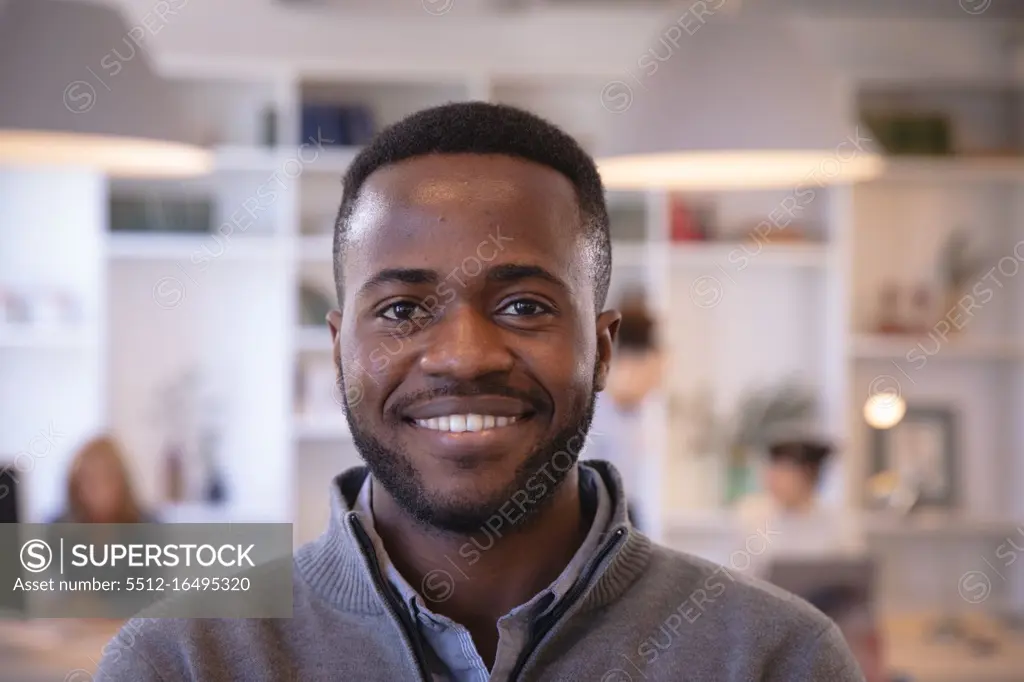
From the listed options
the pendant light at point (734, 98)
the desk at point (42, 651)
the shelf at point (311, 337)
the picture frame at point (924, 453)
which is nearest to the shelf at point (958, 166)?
the picture frame at point (924, 453)

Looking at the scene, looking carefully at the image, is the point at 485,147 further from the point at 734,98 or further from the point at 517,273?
the point at 734,98

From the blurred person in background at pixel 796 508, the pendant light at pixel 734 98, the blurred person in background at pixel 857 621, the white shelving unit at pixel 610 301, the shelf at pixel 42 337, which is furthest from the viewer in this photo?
the white shelving unit at pixel 610 301

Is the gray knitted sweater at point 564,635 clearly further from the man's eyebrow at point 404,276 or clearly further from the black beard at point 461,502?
the man's eyebrow at point 404,276

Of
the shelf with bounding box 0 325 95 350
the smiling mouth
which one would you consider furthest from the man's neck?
the shelf with bounding box 0 325 95 350

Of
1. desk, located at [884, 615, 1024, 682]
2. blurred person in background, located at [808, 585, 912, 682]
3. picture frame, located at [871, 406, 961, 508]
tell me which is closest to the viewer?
blurred person in background, located at [808, 585, 912, 682]

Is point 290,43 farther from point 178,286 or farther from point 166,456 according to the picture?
point 166,456

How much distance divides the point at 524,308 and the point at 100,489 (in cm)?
234

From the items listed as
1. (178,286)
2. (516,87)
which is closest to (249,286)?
(178,286)

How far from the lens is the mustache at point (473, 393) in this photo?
1012 mm

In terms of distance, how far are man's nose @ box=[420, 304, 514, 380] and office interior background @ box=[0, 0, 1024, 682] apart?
3.21 m

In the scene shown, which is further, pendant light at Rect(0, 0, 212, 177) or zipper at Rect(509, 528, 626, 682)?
pendant light at Rect(0, 0, 212, 177)

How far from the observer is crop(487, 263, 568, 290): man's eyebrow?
103 centimetres

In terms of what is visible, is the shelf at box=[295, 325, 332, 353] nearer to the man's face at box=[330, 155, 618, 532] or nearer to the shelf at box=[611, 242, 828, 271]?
the shelf at box=[611, 242, 828, 271]

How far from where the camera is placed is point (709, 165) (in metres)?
2.38
